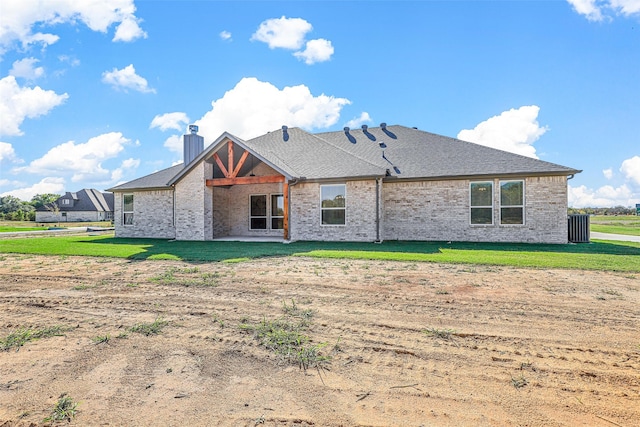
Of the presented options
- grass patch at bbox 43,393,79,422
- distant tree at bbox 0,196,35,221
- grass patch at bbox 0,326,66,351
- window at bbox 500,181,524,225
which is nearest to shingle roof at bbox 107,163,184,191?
grass patch at bbox 0,326,66,351

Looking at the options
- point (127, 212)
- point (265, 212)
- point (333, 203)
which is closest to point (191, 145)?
point (127, 212)

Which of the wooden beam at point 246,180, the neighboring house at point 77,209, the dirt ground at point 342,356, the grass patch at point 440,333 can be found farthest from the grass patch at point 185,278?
the neighboring house at point 77,209

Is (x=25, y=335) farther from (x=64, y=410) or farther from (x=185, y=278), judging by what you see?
(x=185, y=278)

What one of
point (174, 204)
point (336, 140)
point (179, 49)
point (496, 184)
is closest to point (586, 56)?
point (496, 184)

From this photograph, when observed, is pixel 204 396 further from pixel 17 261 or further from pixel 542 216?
pixel 542 216

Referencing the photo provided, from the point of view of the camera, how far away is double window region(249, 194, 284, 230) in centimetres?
1784

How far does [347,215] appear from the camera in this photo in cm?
1424

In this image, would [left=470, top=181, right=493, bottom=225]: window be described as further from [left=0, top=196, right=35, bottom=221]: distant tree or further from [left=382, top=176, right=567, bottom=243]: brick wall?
[left=0, top=196, right=35, bottom=221]: distant tree

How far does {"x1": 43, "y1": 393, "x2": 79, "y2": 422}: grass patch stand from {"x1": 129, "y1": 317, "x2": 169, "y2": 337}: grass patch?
1.29 metres

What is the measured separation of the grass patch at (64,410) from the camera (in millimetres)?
2328

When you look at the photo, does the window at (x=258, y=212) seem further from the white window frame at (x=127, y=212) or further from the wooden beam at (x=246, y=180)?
the white window frame at (x=127, y=212)

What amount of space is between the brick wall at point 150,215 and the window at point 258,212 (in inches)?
168

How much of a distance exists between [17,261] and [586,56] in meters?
20.7

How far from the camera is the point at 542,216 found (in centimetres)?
1325
